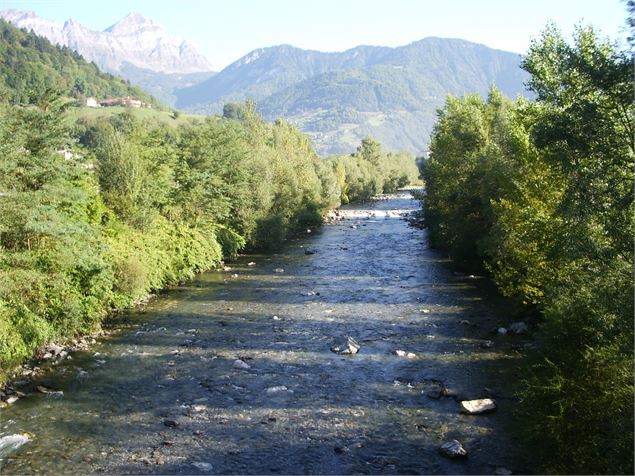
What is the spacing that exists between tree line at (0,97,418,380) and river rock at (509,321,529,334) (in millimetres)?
19567

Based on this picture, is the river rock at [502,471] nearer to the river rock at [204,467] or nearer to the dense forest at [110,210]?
the river rock at [204,467]

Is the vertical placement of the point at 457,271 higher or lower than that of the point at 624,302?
lower

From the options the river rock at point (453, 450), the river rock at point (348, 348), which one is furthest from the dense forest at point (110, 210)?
the river rock at point (453, 450)

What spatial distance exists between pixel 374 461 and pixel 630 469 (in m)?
6.19

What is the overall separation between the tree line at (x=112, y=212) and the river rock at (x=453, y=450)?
15.5m

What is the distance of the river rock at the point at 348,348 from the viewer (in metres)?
23.3

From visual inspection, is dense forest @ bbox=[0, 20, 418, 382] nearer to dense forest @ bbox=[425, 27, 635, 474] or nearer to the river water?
the river water

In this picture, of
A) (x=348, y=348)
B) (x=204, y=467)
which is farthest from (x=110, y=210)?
(x=204, y=467)

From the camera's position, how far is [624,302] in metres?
12.2

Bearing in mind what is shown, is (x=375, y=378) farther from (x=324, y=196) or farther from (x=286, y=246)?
(x=324, y=196)

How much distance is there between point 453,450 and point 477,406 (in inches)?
122

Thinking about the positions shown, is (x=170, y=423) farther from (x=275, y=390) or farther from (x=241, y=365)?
(x=241, y=365)

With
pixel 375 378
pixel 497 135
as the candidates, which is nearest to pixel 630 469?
pixel 375 378

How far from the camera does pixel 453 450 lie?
14.8 m
